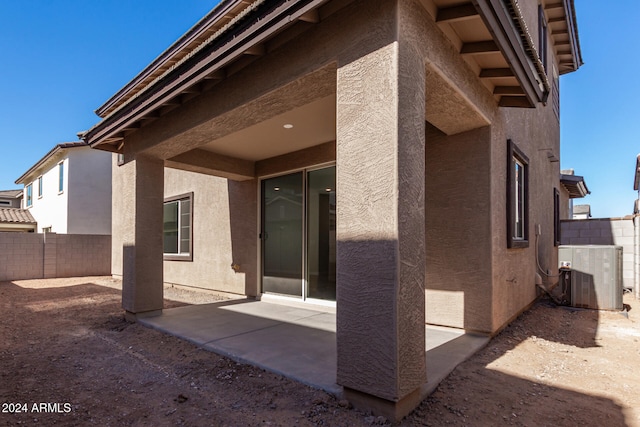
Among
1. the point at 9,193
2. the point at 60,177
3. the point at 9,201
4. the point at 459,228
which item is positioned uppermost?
the point at 9,193

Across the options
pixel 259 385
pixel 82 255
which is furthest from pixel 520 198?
pixel 82 255

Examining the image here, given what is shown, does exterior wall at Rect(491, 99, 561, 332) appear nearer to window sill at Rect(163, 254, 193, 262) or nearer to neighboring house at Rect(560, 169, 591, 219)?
neighboring house at Rect(560, 169, 591, 219)

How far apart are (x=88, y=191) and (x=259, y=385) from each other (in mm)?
16236

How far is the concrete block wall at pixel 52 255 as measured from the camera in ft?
40.4

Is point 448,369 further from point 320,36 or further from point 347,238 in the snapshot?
point 320,36

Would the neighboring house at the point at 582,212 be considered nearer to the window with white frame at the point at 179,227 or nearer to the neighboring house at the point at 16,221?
the window with white frame at the point at 179,227

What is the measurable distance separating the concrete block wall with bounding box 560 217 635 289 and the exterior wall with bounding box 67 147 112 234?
1838cm

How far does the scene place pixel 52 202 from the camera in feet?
54.5

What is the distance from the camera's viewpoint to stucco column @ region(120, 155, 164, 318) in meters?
5.53

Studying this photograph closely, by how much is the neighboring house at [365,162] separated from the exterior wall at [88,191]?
8.35m

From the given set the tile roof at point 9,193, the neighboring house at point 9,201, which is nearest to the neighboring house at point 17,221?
the tile roof at point 9,193

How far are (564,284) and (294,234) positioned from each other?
17.9 ft

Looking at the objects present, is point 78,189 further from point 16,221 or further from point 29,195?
point 29,195

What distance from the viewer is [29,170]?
734 inches
